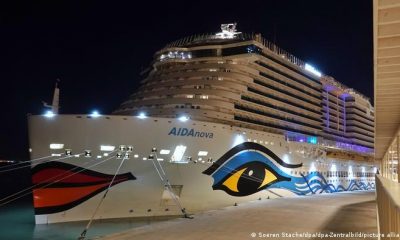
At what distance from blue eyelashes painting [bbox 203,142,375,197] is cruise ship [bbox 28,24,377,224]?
0.05m

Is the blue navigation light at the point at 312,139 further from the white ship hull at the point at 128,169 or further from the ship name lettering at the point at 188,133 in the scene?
the ship name lettering at the point at 188,133

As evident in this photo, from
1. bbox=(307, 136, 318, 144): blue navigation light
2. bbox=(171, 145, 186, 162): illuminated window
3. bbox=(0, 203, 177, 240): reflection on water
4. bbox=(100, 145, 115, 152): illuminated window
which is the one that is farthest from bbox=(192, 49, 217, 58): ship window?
bbox=(0, 203, 177, 240): reflection on water

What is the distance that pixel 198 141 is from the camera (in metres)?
16.7

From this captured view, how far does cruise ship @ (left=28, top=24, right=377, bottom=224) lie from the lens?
14344mm

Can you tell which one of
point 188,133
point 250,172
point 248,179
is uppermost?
point 188,133

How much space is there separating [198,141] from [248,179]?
13.3 ft

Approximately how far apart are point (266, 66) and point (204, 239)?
727 inches

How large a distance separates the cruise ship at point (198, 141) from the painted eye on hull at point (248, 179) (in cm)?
5

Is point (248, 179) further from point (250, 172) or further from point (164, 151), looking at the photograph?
point (164, 151)

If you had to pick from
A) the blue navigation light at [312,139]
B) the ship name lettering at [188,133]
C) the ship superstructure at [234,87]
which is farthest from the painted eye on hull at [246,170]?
the blue navigation light at [312,139]

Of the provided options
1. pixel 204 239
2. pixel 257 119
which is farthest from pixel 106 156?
pixel 257 119

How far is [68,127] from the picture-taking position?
14391 millimetres

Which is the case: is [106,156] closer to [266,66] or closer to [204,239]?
[204,239]

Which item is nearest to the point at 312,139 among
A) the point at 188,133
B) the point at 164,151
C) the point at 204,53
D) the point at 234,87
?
the point at 234,87
